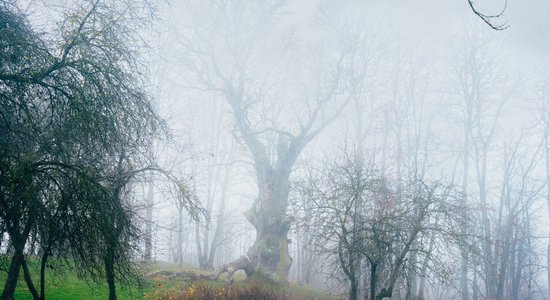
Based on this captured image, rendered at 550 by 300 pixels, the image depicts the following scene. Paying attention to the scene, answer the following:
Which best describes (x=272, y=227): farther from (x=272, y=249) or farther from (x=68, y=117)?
(x=68, y=117)

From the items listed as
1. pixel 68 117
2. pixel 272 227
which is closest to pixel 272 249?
pixel 272 227

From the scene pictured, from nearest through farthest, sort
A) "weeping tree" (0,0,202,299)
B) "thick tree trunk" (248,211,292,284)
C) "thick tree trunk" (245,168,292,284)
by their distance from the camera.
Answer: "weeping tree" (0,0,202,299), "thick tree trunk" (248,211,292,284), "thick tree trunk" (245,168,292,284)

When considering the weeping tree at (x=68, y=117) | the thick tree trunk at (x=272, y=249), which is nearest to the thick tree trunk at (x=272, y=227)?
the thick tree trunk at (x=272, y=249)

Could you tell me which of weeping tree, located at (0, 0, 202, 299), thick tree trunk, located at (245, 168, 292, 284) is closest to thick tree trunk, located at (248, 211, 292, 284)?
thick tree trunk, located at (245, 168, 292, 284)

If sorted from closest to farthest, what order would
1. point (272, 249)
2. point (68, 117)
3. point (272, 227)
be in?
1. point (68, 117)
2. point (272, 249)
3. point (272, 227)

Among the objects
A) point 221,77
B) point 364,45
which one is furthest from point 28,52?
point 364,45

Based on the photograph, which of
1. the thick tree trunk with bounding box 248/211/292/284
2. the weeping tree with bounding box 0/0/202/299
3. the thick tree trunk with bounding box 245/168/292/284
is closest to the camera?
the weeping tree with bounding box 0/0/202/299

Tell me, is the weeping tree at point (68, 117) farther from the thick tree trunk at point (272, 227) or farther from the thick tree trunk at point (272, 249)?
the thick tree trunk at point (272, 249)

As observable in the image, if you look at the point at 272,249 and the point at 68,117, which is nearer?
the point at 68,117

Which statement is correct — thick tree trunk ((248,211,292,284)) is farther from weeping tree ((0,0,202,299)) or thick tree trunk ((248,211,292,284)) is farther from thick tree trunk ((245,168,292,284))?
weeping tree ((0,0,202,299))

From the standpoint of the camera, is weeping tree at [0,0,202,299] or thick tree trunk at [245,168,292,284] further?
thick tree trunk at [245,168,292,284]

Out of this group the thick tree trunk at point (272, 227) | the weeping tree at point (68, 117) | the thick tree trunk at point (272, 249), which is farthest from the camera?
the thick tree trunk at point (272, 227)

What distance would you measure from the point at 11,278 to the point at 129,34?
6.78 meters

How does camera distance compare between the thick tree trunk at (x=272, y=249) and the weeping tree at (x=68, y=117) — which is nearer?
the weeping tree at (x=68, y=117)
